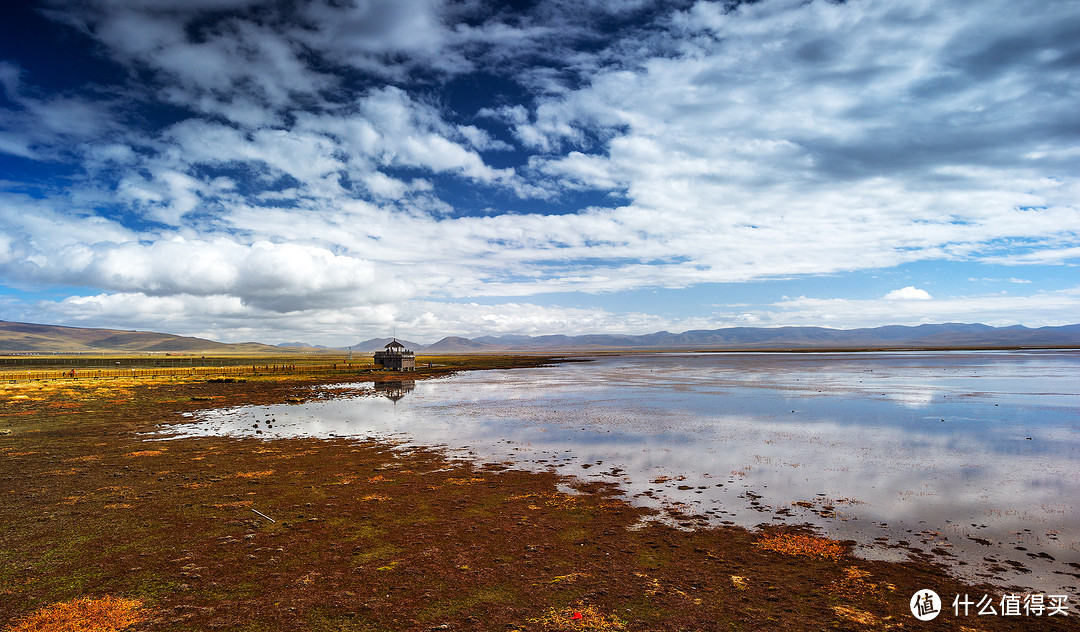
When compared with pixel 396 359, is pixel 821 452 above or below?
below

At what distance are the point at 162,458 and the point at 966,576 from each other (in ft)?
90.0

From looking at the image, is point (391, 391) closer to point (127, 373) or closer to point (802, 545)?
point (802, 545)

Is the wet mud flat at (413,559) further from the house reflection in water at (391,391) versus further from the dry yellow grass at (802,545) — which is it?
the house reflection in water at (391,391)

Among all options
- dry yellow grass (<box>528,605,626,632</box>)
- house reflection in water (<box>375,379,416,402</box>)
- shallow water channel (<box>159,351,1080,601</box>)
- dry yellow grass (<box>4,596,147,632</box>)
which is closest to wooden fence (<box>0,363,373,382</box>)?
house reflection in water (<box>375,379,416,402</box>)

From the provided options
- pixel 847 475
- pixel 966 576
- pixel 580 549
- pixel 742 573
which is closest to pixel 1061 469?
pixel 847 475

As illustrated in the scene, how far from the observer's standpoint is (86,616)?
321 inches

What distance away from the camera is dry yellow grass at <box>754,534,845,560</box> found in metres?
10.9

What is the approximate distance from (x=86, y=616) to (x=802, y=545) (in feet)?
47.0

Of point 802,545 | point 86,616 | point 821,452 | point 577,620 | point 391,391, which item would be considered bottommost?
point 391,391

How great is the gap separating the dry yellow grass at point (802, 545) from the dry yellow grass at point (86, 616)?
12.7 metres

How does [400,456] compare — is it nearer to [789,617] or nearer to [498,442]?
[498,442]

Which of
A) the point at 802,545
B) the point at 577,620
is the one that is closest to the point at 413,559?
the point at 577,620

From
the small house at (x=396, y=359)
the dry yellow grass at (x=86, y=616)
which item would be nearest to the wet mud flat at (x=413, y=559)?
the dry yellow grass at (x=86, y=616)

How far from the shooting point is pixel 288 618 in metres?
8.19
